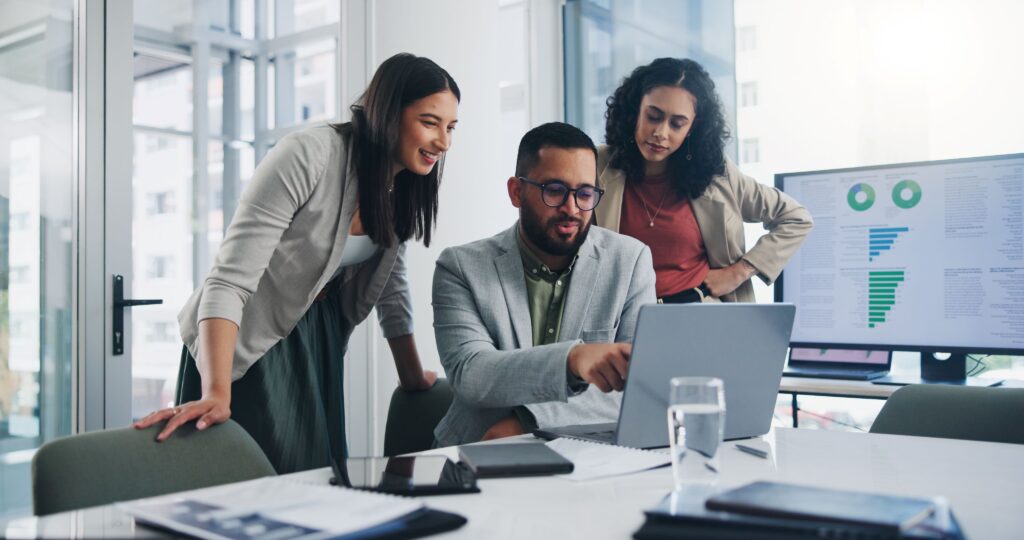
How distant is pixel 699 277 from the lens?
2650 mm

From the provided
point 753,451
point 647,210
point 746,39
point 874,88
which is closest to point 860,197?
point 647,210

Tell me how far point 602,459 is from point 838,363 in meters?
1.76

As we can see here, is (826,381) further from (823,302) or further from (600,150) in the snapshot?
(600,150)

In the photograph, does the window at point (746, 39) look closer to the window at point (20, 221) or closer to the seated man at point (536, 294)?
the seated man at point (536, 294)

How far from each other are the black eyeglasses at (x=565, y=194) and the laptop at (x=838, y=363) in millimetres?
1160

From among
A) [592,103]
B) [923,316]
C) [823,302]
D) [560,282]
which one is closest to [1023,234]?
[923,316]

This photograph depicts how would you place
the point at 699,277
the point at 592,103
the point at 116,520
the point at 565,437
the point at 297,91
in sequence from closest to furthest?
the point at 116,520 < the point at 565,437 < the point at 699,277 < the point at 297,91 < the point at 592,103

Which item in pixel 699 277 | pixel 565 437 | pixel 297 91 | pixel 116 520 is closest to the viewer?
pixel 116 520

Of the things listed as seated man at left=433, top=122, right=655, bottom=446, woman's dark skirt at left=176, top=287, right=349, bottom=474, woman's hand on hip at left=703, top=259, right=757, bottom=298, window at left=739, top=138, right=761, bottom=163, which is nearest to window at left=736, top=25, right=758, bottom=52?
window at left=739, top=138, right=761, bottom=163

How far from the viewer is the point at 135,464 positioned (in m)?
1.25

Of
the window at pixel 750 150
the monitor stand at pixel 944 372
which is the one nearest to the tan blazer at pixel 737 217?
the monitor stand at pixel 944 372

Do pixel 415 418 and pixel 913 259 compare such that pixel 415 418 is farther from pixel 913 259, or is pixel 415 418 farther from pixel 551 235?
pixel 913 259

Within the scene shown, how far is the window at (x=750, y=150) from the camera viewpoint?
371cm

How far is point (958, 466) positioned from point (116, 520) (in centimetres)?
115
